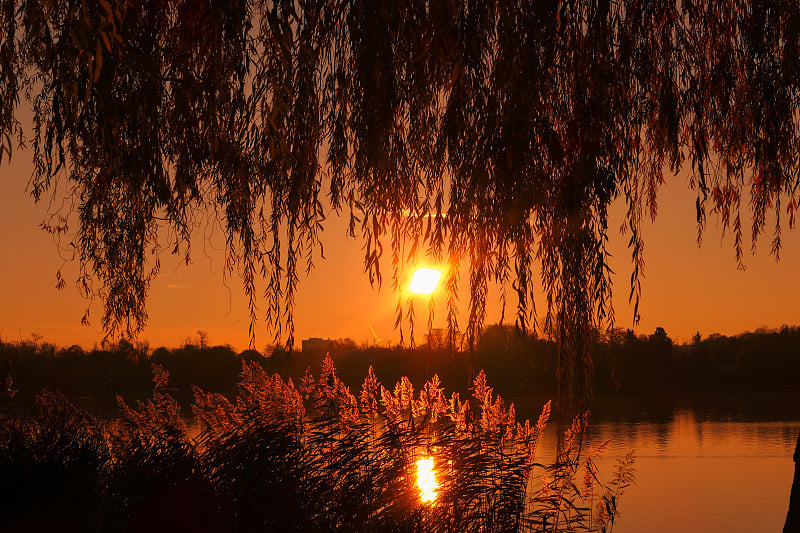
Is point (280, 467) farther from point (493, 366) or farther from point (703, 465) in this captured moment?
point (493, 366)

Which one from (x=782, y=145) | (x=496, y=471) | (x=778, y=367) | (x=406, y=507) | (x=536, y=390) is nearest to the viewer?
(x=782, y=145)

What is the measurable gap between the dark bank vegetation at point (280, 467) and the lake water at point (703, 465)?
7.54m

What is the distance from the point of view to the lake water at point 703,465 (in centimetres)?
1324

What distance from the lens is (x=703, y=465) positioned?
1881 centimetres

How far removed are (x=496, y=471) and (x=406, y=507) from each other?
2.57 ft

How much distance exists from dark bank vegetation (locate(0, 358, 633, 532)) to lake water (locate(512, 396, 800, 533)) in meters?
7.54

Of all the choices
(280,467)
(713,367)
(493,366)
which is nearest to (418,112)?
(280,467)

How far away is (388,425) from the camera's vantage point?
5160mm

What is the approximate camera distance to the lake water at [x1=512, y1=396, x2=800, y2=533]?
1324cm

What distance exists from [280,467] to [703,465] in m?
16.6

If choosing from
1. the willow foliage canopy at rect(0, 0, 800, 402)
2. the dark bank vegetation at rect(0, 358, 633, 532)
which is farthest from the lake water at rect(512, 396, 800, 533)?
the willow foliage canopy at rect(0, 0, 800, 402)

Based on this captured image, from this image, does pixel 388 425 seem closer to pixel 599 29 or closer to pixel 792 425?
pixel 599 29

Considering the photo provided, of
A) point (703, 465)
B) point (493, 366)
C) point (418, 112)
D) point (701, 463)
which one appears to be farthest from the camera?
point (493, 366)

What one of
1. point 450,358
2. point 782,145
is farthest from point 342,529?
point 782,145
